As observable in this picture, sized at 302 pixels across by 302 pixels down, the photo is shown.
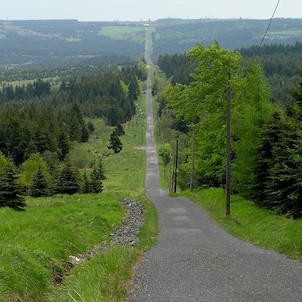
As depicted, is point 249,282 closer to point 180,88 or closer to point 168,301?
point 168,301

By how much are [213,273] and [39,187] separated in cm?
4153

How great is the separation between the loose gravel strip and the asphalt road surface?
1.85 metres

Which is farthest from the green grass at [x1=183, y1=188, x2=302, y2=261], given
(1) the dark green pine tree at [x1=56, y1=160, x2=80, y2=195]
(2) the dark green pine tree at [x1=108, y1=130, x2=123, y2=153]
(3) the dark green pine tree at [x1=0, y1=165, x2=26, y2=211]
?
(2) the dark green pine tree at [x1=108, y1=130, x2=123, y2=153]

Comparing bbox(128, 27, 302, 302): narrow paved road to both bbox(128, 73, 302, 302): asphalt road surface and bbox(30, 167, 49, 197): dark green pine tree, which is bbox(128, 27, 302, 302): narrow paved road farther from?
bbox(30, 167, 49, 197): dark green pine tree

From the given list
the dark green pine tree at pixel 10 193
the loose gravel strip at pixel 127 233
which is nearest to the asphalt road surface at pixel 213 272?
the loose gravel strip at pixel 127 233

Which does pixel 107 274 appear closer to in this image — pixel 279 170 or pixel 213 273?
pixel 213 273

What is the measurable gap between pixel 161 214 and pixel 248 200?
21.9 ft

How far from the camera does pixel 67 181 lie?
53.0m

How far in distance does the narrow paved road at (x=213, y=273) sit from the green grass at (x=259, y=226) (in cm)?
82

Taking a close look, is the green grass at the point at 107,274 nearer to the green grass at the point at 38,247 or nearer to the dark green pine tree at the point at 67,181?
the green grass at the point at 38,247

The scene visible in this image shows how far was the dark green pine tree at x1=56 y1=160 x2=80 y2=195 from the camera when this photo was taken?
5275cm

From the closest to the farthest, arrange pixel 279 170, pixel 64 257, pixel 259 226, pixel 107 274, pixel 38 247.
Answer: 1. pixel 107 274
2. pixel 38 247
3. pixel 64 257
4. pixel 259 226
5. pixel 279 170

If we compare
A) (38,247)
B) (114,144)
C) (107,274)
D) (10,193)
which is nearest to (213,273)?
(107,274)

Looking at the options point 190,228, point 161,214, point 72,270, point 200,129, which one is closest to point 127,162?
point 200,129
